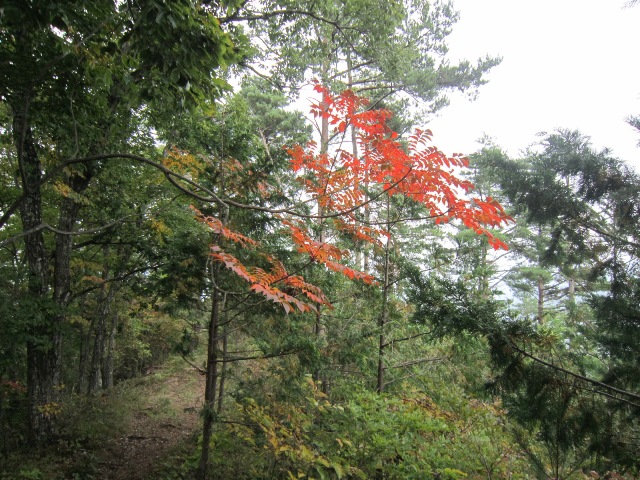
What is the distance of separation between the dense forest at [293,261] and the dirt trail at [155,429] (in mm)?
366

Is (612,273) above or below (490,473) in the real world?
A: above

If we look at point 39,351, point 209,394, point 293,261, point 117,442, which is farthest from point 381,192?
point 117,442

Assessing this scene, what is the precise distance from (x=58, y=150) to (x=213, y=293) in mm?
3244

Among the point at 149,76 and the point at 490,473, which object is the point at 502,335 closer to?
the point at 490,473

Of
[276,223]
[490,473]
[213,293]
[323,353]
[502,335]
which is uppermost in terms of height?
[276,223]

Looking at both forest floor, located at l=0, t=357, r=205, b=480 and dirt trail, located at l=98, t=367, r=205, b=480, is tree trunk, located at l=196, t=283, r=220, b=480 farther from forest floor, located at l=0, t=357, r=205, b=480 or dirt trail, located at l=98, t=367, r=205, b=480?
dirt trail, located at l=98, t=367, r=205, b=480

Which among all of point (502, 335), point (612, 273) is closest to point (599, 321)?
point (612, 273)

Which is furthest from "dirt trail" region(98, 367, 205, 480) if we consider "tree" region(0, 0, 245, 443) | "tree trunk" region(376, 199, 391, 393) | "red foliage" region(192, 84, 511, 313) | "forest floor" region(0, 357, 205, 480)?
"red foliage" region(192, 84, 511, 313)

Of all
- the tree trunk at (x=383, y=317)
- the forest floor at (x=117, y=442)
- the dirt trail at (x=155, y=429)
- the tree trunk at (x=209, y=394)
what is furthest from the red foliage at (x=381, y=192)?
the dirt trail at (x=155, y=429)

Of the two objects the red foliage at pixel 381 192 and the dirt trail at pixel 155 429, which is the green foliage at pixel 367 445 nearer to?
the red foliage at pixel 381 192

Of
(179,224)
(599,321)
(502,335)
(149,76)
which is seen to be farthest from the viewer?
(179,224)

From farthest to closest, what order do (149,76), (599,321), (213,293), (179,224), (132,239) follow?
(179,224)
(132,239)
(599,321)
(213,293)
(149,76)

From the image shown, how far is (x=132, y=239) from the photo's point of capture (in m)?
6.16

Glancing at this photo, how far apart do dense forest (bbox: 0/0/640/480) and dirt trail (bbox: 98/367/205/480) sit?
0.37 m
